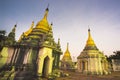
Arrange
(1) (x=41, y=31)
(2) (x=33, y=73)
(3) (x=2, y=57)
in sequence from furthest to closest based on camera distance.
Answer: (1) (x=41, y=31), (3) (x=2, y=57), (2) (x=33, y=73)

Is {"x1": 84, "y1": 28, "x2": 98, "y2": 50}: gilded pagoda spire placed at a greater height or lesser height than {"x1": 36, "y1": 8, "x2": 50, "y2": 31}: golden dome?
lesser

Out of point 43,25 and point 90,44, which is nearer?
point 43,25

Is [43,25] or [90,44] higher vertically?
[43,25]

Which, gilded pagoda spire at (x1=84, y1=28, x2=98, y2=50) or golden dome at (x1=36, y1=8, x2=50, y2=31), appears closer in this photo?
golden dome at (x1=36, y1=8, x2=50, y2=31)

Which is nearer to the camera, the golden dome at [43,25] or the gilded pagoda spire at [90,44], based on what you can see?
the golden dome at [43,25]

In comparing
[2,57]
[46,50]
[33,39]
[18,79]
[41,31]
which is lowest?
[18,79]

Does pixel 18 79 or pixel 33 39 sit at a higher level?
pixel 33 39

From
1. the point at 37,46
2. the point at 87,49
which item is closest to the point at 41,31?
the point at 37,46

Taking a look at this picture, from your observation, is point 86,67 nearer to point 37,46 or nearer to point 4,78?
point 37,46

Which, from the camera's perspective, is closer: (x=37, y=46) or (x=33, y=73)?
(x=33, y=73)

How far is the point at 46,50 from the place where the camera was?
13.7 meters

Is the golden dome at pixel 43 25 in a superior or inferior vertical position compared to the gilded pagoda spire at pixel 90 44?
superior

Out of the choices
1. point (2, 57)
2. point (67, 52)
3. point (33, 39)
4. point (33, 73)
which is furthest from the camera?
point (67, 52)

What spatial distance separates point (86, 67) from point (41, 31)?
1449 cm
